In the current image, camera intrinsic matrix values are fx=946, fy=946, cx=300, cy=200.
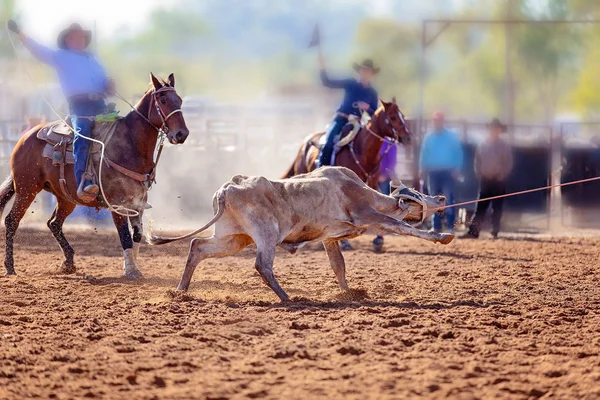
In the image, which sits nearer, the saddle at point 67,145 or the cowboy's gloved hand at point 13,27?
the cowboy's gloved hand at point 13,27

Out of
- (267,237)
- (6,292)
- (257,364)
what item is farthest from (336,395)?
(6,292)

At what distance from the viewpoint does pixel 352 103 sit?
12695mm

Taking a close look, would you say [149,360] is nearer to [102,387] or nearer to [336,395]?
[102,387]

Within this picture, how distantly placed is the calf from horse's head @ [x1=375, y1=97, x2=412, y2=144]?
12.9ft

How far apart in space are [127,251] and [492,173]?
6890 mm

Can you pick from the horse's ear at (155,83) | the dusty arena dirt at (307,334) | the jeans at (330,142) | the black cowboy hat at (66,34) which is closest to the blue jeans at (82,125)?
the black cowboy hat at (66,34)

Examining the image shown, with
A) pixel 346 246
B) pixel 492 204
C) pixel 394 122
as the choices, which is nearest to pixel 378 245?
pixel 346 246

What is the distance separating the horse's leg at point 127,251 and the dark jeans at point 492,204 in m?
6.51

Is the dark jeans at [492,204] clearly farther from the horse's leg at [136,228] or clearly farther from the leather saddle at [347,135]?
the horse's leg at [136,228]

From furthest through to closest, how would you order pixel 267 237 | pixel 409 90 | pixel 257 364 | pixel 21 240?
pixel 409 90, pixel 21 240, pixel 267 237, pixel 257 364

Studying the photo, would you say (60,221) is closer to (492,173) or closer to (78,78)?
(78,78)

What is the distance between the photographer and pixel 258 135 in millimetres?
22828

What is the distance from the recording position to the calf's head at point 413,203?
839 centimetres

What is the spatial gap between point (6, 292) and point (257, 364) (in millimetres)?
3754
